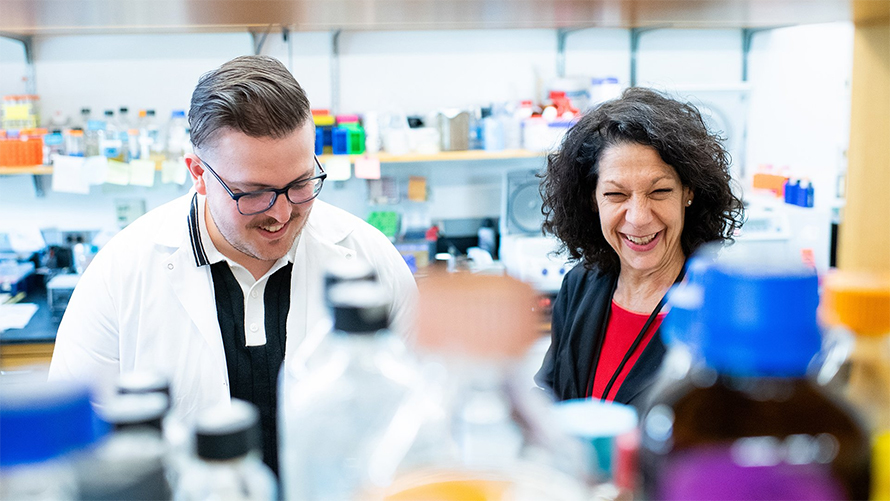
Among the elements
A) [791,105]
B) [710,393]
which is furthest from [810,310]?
[791,105]

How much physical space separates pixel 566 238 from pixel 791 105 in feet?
11.1

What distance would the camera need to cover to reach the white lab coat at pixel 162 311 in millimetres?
1501

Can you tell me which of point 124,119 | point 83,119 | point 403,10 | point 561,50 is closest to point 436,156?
point 561,50

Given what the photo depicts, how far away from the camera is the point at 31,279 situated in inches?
156

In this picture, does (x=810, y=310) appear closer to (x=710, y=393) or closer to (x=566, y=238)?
(x=710, y=393)

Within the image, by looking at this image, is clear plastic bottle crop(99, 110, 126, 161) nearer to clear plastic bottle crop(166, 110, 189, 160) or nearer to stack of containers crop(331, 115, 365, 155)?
clear plastic bottle crop(166, 110, 189, 160)

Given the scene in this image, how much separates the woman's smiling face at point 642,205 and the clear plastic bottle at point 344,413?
1304 mm

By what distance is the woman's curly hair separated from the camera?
68.2 inches

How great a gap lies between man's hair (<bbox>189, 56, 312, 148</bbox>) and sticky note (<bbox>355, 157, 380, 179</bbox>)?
2.28 m

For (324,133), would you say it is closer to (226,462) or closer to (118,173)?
(118,173)

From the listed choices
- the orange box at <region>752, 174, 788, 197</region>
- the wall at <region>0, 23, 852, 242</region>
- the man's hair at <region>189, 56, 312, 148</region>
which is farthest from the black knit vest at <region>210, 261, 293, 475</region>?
the orange box at <region>752, 174, 788, 197</region>

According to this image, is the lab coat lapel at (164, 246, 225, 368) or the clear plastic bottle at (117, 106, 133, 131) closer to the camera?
the lab coat lapel at (164, 246, 225, 368)

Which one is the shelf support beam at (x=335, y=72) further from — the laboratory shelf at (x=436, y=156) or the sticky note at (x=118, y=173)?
the sticky note at (x=118, y=173)

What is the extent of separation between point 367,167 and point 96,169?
1376mm
